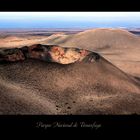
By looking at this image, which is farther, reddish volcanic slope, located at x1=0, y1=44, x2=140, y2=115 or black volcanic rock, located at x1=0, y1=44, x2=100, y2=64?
black volcanic rock, located at x1=0, y1=44, x2=100, y2=64

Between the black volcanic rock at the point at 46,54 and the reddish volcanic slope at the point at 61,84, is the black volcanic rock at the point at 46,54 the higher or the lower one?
the higher one

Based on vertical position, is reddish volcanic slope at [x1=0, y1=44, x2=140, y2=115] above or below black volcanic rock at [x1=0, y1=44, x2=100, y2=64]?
below

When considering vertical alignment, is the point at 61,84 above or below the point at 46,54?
below

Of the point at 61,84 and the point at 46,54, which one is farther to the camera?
the point at 46,54

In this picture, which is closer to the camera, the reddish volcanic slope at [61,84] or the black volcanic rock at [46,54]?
the reddish volcanic slope at [61,84]

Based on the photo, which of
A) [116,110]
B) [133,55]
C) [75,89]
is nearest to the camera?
[116,110]
